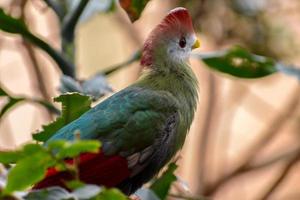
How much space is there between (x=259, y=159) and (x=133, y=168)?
1953mm

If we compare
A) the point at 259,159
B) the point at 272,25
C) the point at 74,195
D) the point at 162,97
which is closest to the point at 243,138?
the point at 259,159

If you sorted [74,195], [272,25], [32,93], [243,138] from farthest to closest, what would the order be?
[243,138]
[32,93]
[272,25]
[74,195]

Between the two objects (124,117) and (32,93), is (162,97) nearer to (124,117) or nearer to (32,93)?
(124,117)

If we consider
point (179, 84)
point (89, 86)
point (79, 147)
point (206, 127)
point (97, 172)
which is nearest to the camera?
point (79, 147)

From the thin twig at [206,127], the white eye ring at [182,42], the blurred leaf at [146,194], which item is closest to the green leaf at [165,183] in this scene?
the blurred leaf at [146,194]

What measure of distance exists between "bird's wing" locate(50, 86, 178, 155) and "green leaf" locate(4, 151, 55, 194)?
0.37 m

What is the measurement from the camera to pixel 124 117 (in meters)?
1.21

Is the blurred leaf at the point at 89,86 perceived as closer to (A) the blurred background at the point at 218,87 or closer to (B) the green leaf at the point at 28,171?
(B) the green leaf at the point at 28,171

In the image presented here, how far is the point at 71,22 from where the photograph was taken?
154 cm

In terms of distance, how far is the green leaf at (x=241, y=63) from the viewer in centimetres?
155

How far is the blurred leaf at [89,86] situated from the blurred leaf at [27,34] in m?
0.05

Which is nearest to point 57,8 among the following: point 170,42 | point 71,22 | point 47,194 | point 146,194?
point 71,22

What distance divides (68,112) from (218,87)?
2010 millimetres

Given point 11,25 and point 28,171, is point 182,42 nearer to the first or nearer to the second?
point 11,25
